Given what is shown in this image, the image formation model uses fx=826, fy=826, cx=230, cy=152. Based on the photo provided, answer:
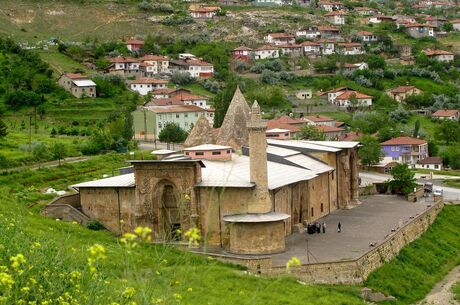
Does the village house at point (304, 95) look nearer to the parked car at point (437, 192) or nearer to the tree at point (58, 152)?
the parked car at point (437, 192)

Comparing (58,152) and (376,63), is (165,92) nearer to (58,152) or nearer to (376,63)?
(376,63)

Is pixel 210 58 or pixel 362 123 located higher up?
pixel 210 58

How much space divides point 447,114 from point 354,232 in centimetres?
4977

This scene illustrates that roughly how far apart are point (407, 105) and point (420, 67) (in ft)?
47.9

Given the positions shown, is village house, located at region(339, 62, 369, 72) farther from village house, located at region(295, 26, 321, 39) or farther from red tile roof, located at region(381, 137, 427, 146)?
red tile roof, located at region(381, 137, 427, 146)

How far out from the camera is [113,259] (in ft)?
85.1

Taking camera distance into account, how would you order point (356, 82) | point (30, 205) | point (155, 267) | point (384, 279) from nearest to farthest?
point (155, 267)
point (384, 279)
point (30, 205)
point (356, 82)

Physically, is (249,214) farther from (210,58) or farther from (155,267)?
(210,58)

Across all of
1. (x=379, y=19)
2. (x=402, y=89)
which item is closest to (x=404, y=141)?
(x=402, y=89)

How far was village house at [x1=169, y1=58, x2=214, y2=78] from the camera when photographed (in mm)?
92438

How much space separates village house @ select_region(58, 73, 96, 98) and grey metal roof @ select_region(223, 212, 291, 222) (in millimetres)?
46421

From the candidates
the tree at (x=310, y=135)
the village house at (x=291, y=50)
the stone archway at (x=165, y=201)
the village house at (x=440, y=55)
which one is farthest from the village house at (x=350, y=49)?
the stone archway at (x=165, y=201)

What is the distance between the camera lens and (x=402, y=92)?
299 ft

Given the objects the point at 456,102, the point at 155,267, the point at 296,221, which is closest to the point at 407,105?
the point at 456,102
